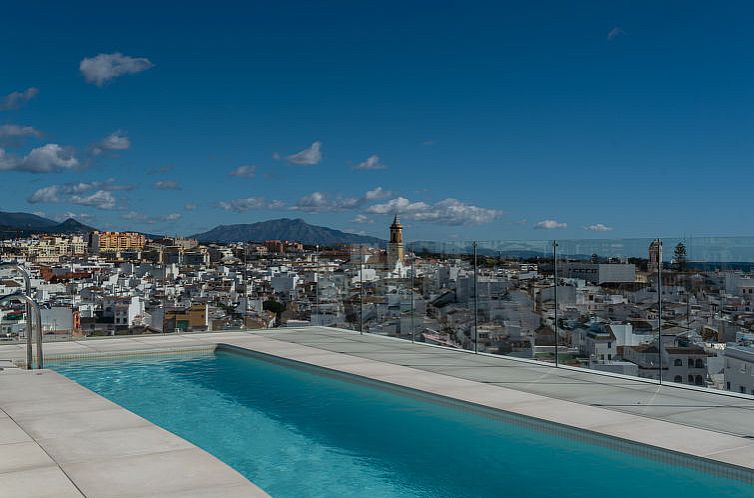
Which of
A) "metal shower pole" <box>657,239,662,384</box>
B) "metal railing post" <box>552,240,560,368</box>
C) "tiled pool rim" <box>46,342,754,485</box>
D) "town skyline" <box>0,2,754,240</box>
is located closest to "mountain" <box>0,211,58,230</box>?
"town skyline" <box>0,2,754,240</box>

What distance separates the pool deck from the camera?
3.93m

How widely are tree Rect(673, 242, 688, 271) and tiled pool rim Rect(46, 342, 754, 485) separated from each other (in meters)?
2.55

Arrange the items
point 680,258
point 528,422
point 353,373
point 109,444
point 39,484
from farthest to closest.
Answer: point 353,373, point 680,258, point 528,422, point 109,444, point 39,484

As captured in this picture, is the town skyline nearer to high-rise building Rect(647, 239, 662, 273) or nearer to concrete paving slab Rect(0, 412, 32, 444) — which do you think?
high-rise building Rect(647, 239, 662, 273)

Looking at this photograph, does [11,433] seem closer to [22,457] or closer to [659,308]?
[22,457]

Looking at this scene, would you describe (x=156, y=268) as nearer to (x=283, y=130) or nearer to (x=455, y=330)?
(x=455, y=330)

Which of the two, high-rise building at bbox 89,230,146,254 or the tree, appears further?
high-rise building at bbox 89,230,146,254

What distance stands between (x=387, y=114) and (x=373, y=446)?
25869 millimetres

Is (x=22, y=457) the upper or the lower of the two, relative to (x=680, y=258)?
lower

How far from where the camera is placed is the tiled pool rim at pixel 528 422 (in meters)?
4.30

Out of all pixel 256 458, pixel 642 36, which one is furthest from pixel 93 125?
pixel 256 458

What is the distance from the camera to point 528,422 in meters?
5.54

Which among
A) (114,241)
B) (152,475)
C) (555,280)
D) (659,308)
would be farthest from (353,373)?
(114,241)

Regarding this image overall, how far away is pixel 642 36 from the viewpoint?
22875 millimetres
